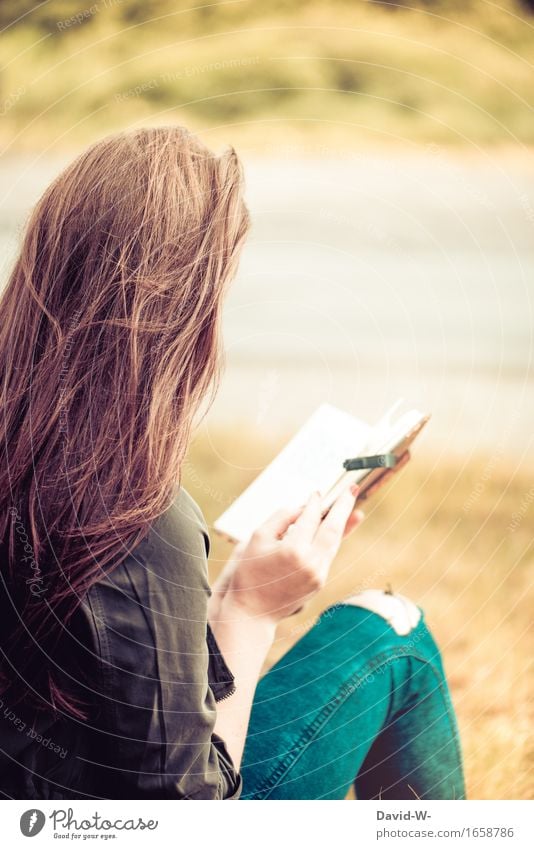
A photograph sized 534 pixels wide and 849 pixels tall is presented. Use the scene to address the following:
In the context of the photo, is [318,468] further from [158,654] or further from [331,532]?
[158,654]

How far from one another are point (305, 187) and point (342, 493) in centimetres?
36

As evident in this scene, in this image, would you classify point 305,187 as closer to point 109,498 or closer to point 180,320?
point 180,320

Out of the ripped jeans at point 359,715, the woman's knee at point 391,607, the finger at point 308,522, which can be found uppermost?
the finger at point 308,522

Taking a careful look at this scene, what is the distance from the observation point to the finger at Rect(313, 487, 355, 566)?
2.65ft

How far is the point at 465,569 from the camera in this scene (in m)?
0.99

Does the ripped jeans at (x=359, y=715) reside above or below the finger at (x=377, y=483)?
below

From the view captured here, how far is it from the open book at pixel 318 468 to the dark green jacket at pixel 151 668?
0.16 metres
